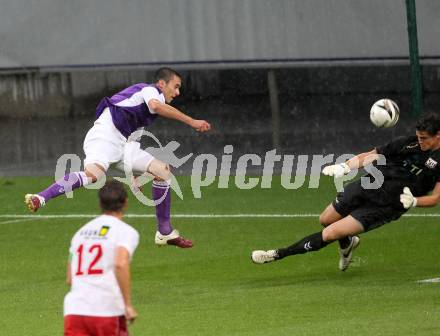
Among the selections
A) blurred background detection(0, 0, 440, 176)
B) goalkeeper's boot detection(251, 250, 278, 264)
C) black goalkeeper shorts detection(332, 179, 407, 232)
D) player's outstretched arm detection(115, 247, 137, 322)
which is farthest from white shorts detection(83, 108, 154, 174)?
blurred background detection(0, 0, 440, 176)

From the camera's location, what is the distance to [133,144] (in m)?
16.9

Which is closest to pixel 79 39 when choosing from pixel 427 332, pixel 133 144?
pixel 133 144

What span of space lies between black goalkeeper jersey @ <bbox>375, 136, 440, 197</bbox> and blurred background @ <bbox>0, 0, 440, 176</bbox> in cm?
1087

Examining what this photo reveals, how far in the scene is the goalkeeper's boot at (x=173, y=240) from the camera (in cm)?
1650

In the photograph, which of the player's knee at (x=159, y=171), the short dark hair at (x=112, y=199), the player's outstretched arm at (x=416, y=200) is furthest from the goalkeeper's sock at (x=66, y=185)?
the short dark hair at (x=112, y=199)

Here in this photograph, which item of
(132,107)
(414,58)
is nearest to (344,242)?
(132,107)

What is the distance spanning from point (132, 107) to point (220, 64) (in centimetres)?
1293

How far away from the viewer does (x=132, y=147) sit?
1681 cm

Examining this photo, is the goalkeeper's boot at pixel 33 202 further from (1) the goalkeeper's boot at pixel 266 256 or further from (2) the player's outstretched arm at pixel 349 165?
(2) the player's outstretched arm at pixel 349 165

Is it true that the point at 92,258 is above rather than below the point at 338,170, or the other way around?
above

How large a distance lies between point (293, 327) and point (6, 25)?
19494 millimetres

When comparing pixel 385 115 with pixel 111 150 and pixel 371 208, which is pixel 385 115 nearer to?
pixel 371 208

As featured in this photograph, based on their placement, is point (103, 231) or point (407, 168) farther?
point (407, 168)

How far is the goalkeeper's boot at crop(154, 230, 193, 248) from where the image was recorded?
16.5 m
